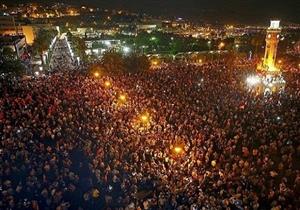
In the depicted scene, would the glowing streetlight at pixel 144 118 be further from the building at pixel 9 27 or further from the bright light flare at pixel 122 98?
the building at pixel 9 27

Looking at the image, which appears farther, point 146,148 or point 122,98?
point 122,98

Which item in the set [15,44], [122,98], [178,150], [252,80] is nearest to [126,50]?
[15,44]

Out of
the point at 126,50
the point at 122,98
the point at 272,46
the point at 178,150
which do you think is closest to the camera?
the point at 178,150

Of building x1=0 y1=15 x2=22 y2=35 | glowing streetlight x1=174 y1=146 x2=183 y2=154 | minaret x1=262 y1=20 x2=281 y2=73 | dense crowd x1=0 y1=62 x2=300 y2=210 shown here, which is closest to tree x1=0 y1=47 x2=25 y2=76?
dense crowd x1=0 y1=62 x2=300 y2=210

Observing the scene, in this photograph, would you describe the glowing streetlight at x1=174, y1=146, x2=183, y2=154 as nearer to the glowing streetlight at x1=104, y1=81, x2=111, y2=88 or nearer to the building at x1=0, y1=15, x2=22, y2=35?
the glowing streetlight at x1=104, y1=81, x2=111, y2=88

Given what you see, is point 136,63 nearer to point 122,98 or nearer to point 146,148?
point 122,98

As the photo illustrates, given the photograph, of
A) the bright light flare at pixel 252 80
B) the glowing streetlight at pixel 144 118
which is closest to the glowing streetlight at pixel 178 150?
Result: the glowing streetlight at pixel 144 118
